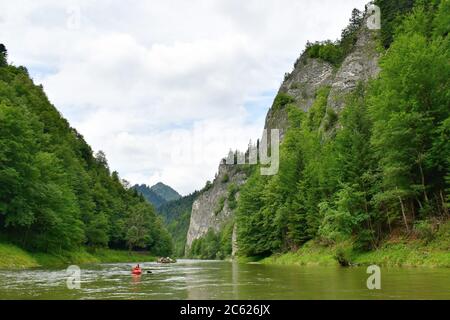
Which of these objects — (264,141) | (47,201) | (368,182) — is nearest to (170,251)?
(264,141)

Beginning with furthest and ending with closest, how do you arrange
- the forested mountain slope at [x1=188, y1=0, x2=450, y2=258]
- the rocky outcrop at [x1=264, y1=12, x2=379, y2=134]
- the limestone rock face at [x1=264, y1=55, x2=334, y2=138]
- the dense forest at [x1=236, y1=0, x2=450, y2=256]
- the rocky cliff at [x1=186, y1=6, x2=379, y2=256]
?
the limestone rock face at [x1=264, y1=55, x2=334, y2=138] → the rocky cliff at [x1=186, y1=6, x2=379, y2=256] → the rocky outcrop at [x1=264, y1=12, x2=379, y2=134] → the forested mountain slope at [x1=188, y1=0, x2=450, y2=258] → the dense forest at [x1=236, y1=0, x2=450, y2=256]

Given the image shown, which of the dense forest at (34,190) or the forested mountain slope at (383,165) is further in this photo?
the dense forest at (34,190)

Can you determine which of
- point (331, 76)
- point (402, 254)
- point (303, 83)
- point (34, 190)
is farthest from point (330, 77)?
point (402, 254)

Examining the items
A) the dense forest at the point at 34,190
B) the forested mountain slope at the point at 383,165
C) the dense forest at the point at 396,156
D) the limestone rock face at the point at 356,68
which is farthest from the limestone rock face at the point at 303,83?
the dense forest at the point at 396,156

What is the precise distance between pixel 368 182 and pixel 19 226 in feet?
127

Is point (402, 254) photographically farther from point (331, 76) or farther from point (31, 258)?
point (331, 76)

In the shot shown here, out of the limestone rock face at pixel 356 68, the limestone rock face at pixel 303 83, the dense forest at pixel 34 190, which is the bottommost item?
the dense forest at pixel 34 190

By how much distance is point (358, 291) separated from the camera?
1908 centimetres

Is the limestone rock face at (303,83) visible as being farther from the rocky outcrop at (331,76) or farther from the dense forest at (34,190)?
the dense forest at (34,190)

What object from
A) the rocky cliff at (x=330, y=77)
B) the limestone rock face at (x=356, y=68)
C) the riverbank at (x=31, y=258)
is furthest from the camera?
the rocky cliff at (x=330, y=77)

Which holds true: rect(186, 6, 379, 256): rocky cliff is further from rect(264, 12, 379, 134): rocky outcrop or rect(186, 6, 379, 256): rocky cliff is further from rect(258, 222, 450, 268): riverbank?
rect(258, 222, 450, 268): riverbank

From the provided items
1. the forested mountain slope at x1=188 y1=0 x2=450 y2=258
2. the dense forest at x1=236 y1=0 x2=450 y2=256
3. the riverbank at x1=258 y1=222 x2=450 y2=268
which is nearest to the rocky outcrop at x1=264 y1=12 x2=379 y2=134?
the forested mountain slope at x1=188 y1=0 x2=450 y2=258

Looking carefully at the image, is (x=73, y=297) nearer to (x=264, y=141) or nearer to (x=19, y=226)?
(x=19, y=226)

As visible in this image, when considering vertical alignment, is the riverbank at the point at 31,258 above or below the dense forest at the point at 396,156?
below
